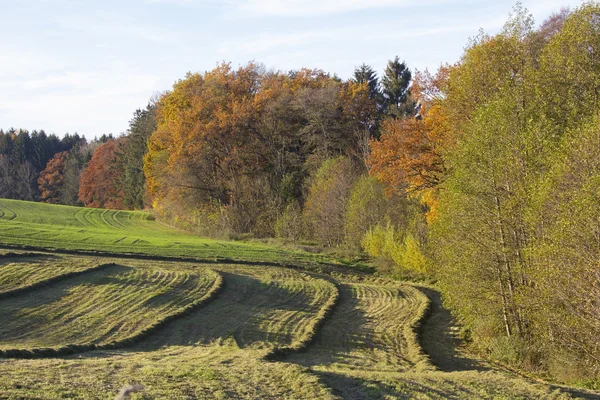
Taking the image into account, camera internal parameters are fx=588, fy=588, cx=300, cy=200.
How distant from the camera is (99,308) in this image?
2584 centimetres

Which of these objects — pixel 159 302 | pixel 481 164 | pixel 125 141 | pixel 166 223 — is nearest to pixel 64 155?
pixel 125 141

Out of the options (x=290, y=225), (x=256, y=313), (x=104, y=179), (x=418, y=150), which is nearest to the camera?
(x=256, y=313)

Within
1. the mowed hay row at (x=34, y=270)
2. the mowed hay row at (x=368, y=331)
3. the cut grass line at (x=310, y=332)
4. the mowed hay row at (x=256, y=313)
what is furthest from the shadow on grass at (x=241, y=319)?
the mowed hay row at (x=34, y=270)

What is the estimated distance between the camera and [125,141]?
109m

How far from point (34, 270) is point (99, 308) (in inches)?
307

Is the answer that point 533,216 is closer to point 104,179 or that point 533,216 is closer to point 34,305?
point 34,305

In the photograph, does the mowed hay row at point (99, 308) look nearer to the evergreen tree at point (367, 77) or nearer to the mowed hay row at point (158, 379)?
the mowed hay row at point (158, 379)

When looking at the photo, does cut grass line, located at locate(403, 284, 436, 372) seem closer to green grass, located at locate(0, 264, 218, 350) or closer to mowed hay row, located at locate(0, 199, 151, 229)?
green grass, located at locate(0, 264, 218, 350)

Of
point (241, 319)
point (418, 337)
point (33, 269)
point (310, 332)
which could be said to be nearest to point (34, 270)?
point (33, 269)

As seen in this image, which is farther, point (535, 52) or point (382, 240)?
point (382, 240)

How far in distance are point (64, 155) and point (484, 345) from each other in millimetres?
120920

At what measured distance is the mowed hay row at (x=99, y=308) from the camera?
20.9 metres

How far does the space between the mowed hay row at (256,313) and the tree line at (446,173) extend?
694cm

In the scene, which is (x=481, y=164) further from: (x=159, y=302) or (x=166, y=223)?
(x=166, y=223)
